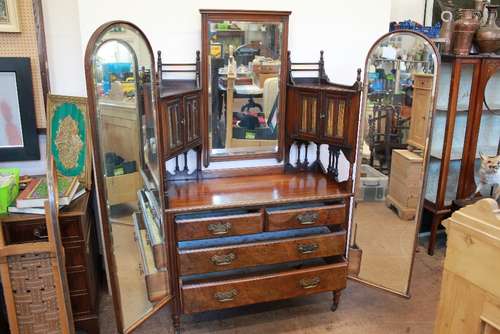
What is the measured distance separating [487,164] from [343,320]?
1.55 m

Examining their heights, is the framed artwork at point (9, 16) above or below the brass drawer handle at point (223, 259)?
above

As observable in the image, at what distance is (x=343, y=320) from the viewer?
2490mm

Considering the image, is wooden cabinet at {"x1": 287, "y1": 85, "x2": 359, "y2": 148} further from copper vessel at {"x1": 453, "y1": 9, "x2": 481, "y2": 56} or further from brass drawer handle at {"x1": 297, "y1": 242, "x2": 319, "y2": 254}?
copper vessel at {"x1": 453, "y1": 9, "x2": 481, "y2": 56}

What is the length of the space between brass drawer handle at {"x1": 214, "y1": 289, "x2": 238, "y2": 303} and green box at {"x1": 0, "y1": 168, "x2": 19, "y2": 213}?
1080mm

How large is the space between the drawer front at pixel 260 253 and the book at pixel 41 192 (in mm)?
622

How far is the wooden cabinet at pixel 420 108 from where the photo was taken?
2.38 metres

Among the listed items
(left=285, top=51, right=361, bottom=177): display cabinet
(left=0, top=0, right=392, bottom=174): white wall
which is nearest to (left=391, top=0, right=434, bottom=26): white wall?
(left=0, top=0, right=392, bottom=174): white wall

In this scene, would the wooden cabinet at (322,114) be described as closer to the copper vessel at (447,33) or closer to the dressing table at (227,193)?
the dressing table at (227,193)

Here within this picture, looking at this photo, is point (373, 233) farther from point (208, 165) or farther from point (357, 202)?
point (208, 165)

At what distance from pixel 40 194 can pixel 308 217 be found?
133cm

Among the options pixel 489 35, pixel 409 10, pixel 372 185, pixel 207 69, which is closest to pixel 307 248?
pixel 372 185

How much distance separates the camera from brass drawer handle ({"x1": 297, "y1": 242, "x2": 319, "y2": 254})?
231 cm

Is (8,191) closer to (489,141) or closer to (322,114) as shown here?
(322,114)

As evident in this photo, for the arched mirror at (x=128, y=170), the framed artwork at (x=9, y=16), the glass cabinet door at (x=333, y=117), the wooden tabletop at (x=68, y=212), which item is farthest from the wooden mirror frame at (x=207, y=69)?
the framed artwork at (x=9, y=16)
